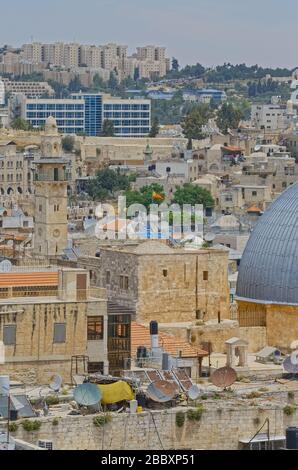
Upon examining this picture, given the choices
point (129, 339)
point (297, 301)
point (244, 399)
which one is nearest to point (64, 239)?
point (297, 301)

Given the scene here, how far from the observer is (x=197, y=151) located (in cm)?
12025

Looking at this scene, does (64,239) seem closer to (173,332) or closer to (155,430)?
(173,332)

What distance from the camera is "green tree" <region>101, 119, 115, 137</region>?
518ft

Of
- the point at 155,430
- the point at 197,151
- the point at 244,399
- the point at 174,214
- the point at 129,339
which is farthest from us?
the point at 197,151

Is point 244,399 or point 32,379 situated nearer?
point 244,399

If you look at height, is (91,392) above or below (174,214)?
above

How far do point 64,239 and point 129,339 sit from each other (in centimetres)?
2570

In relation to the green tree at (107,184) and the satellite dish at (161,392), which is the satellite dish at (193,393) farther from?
the green tree at (107,184)

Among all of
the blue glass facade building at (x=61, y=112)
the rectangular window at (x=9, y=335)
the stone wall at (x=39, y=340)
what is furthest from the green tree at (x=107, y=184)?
the rectangular window at (x=9, y=335)

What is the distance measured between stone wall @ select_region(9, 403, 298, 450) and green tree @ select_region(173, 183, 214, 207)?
2729 inches

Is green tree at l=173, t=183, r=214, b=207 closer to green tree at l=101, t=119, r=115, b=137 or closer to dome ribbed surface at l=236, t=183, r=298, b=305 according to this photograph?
dome ribbed surface at l=236, t=183, r=298, b=305

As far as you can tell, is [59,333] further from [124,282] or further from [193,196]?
[193,196]

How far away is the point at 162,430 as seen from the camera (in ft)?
72.2

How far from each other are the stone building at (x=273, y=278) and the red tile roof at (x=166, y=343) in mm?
2971
